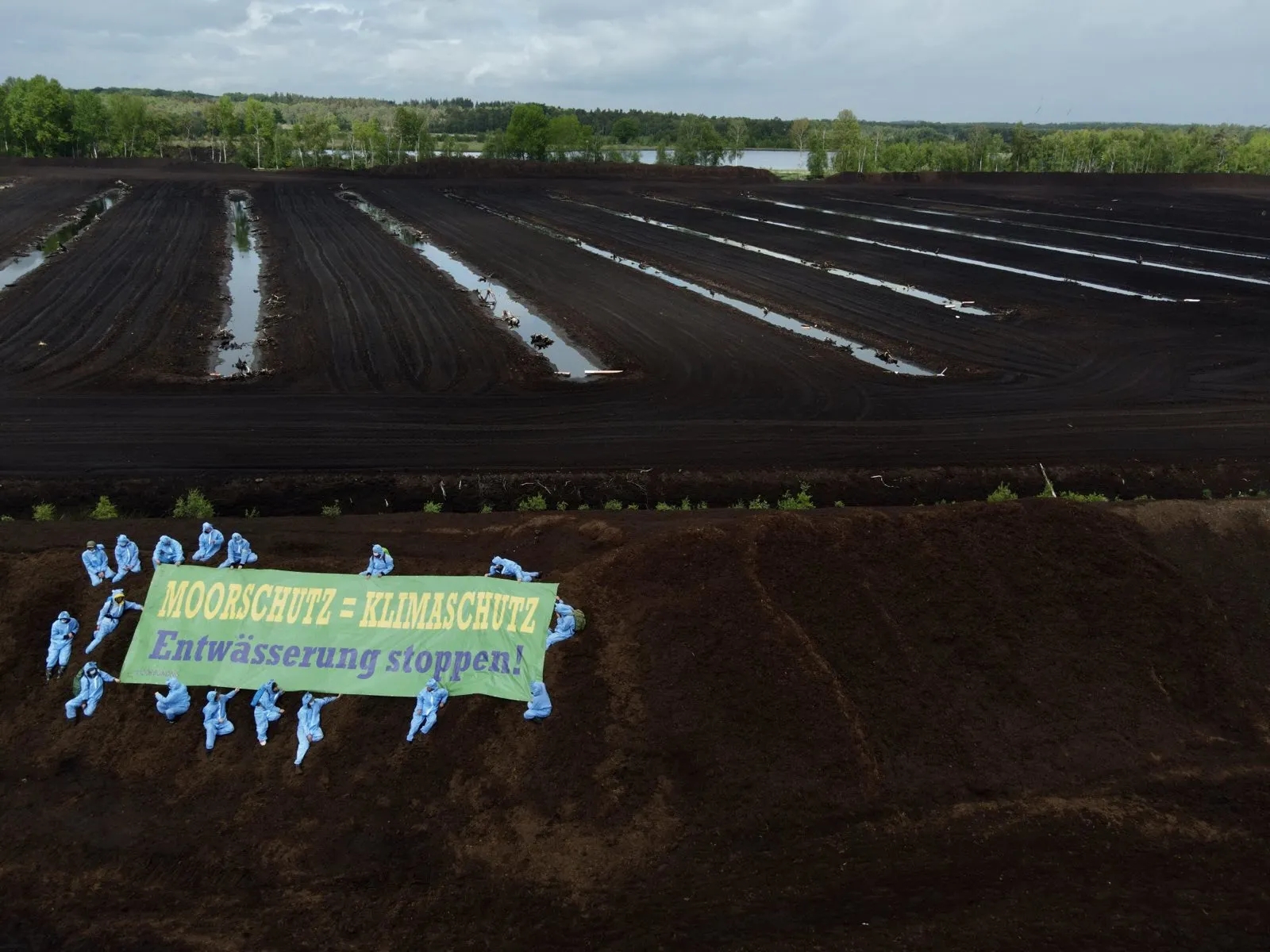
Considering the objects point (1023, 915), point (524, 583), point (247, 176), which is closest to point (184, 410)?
point (524, 583)

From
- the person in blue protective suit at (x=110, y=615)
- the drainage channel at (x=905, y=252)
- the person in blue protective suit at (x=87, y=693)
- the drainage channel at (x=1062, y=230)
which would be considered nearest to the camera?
the person in blue protective suit at (x=87, y=693)

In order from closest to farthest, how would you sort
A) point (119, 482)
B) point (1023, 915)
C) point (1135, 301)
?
point (1023, 915)
point (119, 482)
point (1135, 301)

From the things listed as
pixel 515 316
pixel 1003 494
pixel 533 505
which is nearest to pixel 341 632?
pixel 533 505

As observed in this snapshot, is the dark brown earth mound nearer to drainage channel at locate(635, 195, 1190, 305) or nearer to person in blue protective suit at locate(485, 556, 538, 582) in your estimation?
person in blue protective suit at locate(485, 556, 538, 582)

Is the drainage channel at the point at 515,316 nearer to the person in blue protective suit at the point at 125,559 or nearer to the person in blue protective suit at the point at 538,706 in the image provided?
the person in blue protective suit at the point at 125,559

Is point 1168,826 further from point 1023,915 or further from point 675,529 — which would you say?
point 675,529

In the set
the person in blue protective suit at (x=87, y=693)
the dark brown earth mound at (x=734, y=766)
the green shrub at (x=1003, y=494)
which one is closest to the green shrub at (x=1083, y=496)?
the green shrub at (x=1003, y=494)
